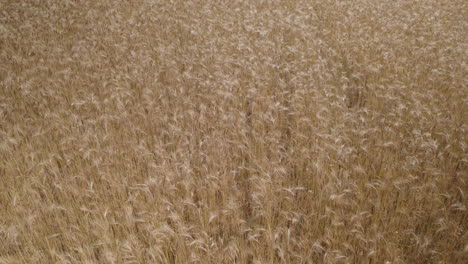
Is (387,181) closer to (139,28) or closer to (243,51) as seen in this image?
(243,51)

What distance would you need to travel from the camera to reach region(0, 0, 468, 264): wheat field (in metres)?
2.20

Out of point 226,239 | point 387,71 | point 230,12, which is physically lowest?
point 226,239

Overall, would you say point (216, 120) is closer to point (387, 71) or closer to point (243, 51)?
point (243, 51)

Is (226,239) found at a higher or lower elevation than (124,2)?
lower

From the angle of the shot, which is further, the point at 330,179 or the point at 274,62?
the point at 274,62

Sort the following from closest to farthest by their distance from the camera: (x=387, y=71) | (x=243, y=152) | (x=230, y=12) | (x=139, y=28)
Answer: (x=243, y=152) → (x=387, y=71) → (x=139, y=28) → (x=230, y=12)

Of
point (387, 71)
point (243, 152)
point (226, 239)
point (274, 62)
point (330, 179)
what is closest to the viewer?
point (226, 239)

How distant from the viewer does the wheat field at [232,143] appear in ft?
7.20

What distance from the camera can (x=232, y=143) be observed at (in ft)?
10.2

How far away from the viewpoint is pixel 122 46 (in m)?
5.12

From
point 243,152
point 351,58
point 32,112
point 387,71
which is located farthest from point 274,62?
point 32,112

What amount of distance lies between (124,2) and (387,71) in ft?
17.6

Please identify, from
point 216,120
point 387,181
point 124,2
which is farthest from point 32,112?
point 124,2

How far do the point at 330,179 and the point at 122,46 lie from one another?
3.79 meters
